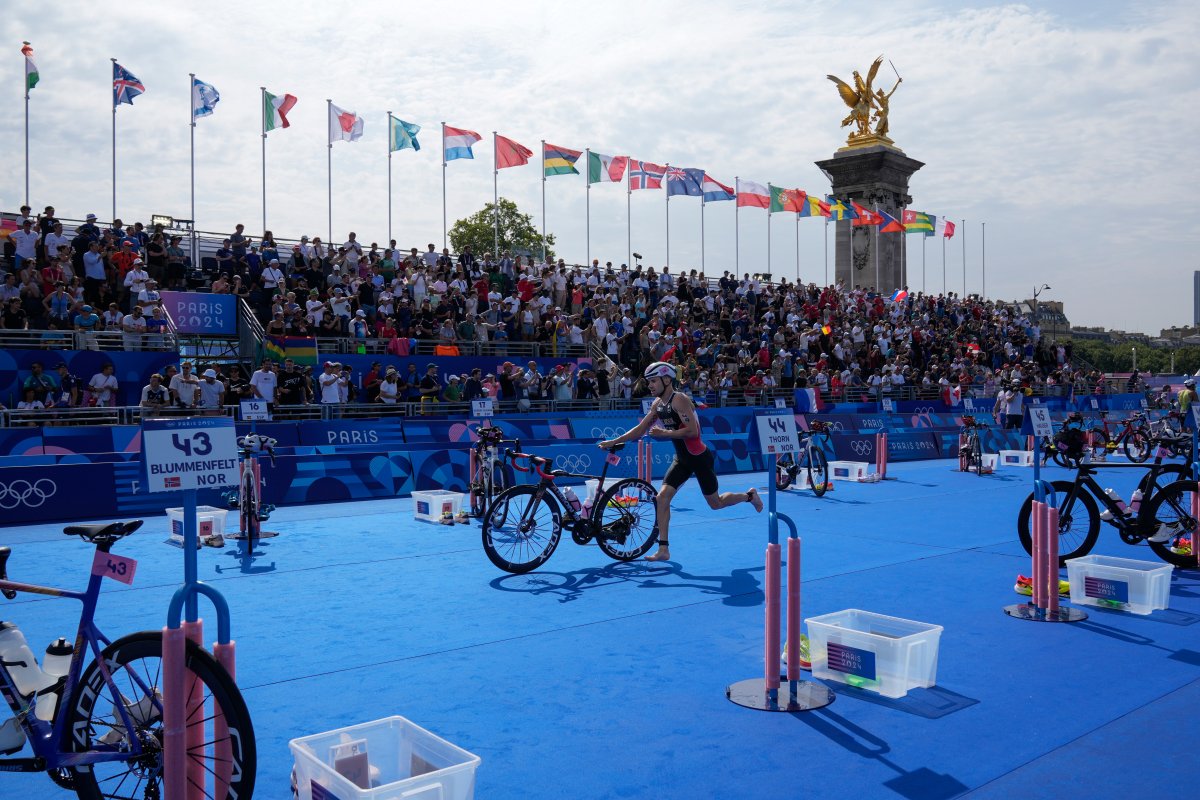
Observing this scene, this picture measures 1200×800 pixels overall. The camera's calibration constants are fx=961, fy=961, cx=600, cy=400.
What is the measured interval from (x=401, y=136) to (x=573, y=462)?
64.9 feet

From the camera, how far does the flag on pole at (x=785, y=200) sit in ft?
139

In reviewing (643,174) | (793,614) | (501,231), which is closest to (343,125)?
(643,174)

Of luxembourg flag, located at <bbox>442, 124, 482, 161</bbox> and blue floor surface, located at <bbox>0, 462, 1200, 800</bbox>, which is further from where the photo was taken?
luxembourg flag, located at <bbox>442, 124, 482, 161</bbox>

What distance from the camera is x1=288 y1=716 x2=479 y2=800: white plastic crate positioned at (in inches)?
163

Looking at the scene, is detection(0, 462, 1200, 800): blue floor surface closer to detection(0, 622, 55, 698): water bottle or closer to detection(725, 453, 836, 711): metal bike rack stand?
detection(725, 453, 836, 711): metal bike rack stand

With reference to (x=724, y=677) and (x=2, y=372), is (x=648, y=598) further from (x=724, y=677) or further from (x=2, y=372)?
(x=2, y=372)

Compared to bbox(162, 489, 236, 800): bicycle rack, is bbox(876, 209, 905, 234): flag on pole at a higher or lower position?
higher

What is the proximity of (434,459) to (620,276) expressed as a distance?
14349 millimetres

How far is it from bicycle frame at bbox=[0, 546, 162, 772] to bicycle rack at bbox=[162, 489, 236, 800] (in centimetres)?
29

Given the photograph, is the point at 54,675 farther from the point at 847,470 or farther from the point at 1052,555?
the point at 847,470

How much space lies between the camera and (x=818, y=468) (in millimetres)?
18203

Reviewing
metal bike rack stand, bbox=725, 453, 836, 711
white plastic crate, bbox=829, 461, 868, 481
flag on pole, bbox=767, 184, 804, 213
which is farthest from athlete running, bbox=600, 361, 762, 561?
flag on pole, bbox=767, 184, 804, 213

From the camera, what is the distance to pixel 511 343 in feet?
81.9

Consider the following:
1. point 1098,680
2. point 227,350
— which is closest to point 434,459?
point 227,350
